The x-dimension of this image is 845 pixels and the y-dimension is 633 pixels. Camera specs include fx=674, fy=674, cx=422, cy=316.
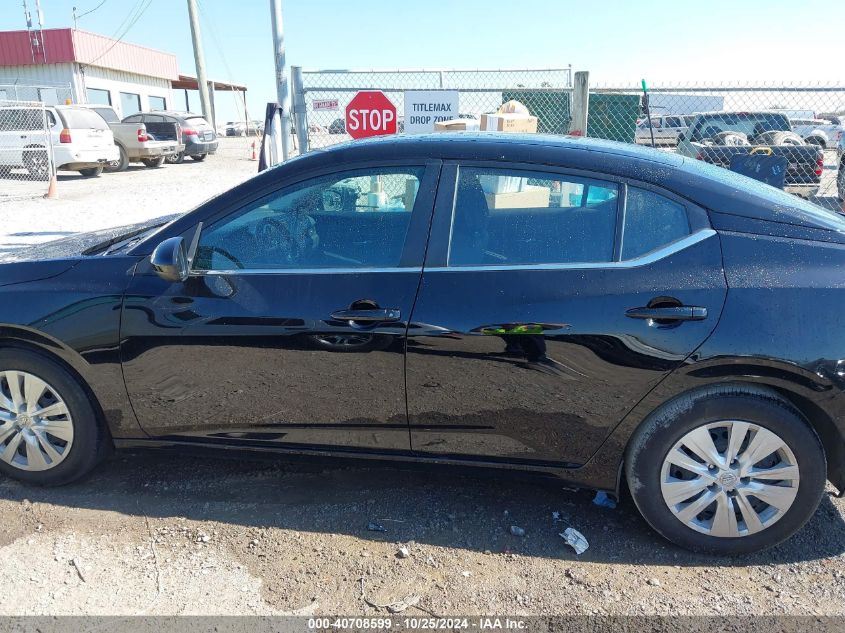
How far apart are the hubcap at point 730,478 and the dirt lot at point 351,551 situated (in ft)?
0.71

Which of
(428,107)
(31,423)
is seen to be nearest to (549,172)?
(31,423)

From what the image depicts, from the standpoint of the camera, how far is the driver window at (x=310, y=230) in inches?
116

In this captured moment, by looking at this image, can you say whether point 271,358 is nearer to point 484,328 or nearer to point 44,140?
point 484,328

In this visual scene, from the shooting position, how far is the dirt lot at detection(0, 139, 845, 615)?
2600mm

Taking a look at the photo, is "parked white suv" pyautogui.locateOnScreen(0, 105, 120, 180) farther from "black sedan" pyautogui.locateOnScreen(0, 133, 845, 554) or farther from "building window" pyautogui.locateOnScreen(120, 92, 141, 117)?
"building window" pyautogui.locateOnScreen(120, 92, 141, 117)

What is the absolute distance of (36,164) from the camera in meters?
16.5

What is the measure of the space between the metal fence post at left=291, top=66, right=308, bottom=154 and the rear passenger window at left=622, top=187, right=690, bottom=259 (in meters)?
4.99

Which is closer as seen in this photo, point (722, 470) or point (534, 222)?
point (722, 470)

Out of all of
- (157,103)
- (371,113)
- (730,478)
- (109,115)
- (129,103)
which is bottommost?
(730,478)

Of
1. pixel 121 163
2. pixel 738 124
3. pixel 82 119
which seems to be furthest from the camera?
pixel 121 163

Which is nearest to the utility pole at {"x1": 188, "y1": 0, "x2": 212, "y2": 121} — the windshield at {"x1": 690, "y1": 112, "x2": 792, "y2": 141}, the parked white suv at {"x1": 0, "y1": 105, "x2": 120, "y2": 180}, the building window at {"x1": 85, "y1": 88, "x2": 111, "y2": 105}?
the building window at {"x1": 85, "y1": 88, "x2": 111, "y2": 105}

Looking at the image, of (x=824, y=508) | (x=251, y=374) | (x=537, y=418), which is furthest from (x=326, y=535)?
(x=824, y=508)

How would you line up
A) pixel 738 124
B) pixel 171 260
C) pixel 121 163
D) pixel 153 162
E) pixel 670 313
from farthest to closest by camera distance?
pixel 153 162, pixel 121 163, pixel 738 124, pixel 171 260, pixel 670 313

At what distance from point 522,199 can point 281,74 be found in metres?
4.77
